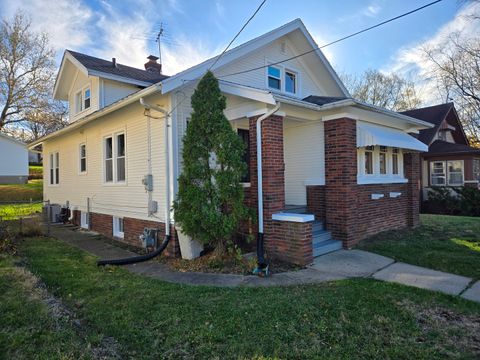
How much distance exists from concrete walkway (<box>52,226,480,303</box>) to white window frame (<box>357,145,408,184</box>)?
2183 millimetres

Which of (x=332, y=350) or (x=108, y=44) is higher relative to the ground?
(x=108, y=44)

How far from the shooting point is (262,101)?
6.35 meters

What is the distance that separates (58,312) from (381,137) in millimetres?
7424

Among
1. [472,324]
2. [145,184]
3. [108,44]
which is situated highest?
[108,44]

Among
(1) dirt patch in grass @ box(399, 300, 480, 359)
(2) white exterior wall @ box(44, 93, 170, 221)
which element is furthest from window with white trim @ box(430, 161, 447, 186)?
(2) white exterior wall @ box(44, 93, 170, 221)

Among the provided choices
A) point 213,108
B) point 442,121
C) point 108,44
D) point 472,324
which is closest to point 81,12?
point 108,44

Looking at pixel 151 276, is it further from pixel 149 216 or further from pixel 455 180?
pixel 455 180

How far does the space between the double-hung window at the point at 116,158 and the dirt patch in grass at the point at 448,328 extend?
7.67 m

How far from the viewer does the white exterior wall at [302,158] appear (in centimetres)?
787

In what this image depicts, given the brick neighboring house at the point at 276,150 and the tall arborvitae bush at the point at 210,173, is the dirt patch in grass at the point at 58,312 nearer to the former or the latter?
the tall arborvitae bush at the point at 210,173

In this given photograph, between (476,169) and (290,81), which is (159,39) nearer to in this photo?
(290,81)

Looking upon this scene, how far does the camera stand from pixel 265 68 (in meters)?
9.53

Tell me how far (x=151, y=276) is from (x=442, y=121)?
1900 centimetres

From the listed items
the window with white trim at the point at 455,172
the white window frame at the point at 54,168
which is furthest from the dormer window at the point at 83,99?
the window with white trim at the point at 455,172
